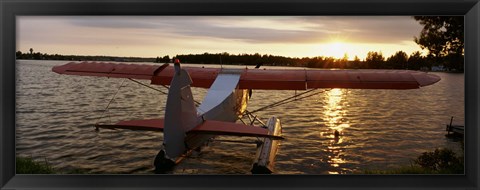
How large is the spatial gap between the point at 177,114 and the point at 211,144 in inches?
154

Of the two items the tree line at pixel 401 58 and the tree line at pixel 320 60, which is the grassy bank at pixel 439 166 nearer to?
the tree line at pixel 401 58

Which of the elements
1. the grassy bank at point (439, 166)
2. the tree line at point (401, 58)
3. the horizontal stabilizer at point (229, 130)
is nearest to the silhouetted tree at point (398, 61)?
the tree line at point (401, 58)

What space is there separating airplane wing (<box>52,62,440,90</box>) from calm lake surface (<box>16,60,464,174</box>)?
1.55 ft

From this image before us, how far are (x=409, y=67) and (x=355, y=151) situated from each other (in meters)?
2.86

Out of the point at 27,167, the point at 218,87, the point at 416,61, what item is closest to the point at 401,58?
the point at 416,61

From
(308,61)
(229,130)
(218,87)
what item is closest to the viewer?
(229,130)

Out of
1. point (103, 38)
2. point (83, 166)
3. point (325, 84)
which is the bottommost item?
point (83, 166)

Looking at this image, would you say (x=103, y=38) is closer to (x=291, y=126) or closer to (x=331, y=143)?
(x=331, y=143)

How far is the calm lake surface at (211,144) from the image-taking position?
21.7ft

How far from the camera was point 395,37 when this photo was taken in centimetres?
574

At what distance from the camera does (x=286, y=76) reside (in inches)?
293

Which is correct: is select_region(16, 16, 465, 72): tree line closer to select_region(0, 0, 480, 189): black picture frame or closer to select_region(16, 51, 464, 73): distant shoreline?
select_region(16, 51, 464, 73): distant shoreline
